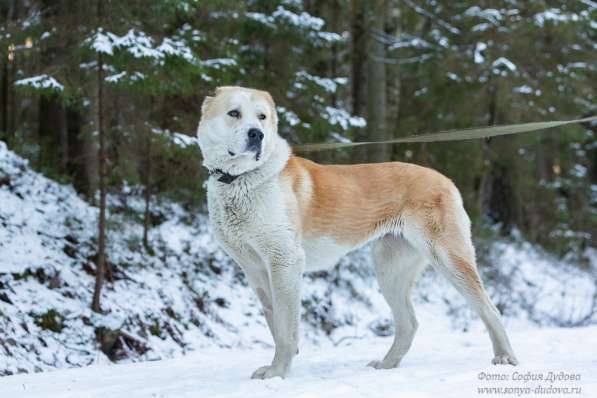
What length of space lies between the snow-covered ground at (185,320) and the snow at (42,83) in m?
1.88

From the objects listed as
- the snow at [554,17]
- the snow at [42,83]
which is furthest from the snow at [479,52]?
the snow at [42,83]

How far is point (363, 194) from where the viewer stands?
4891mm

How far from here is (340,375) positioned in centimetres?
448

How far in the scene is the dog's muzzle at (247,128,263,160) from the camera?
13.9 ft

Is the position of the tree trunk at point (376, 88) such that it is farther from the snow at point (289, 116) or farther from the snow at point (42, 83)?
the snow at point (42, 83)

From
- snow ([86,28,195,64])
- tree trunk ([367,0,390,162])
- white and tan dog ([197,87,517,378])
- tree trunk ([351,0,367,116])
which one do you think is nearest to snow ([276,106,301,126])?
snow ([86,28,195,64])

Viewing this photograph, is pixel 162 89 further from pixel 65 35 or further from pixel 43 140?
pixel 43 140

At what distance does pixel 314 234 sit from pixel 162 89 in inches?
111

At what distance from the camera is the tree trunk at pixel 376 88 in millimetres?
11605

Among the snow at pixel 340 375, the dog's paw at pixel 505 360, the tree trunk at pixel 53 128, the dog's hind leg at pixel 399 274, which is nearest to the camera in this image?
the snow at pixel 340 375

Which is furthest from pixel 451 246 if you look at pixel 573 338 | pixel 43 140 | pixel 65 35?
pixel 43 140

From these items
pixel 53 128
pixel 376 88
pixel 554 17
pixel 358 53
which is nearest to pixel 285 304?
pixel 53 128

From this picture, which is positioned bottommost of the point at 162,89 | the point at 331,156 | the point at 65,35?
the point at 331,156

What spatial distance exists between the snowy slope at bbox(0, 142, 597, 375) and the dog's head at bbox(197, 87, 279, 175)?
2.74m
